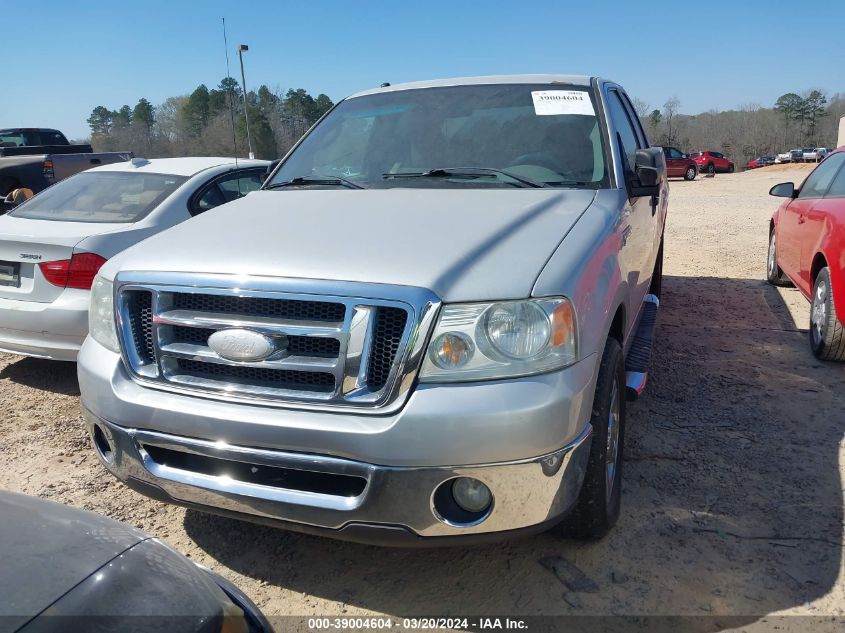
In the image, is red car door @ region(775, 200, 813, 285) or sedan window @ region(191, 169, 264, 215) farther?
red car door @ region(775, 200, 813, 285)

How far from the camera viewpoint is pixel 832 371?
189 inches

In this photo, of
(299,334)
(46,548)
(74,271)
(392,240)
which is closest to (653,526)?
(392,240)

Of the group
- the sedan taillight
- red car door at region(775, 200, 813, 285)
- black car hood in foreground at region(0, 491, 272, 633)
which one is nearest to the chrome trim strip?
black car hood in foreground at region(0, 491, 272, 633)

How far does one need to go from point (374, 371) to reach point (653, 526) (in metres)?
1.55

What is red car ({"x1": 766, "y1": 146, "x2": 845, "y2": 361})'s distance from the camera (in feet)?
15.6

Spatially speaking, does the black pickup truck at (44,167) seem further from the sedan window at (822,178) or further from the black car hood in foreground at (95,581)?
the black car hood in foreground at (95,581)

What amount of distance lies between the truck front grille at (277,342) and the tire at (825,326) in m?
3.82

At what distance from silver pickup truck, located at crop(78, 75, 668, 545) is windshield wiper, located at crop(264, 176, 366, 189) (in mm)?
651

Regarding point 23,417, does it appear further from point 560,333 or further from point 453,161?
point 560,333

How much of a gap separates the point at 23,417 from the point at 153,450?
241cm

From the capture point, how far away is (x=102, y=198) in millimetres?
5328

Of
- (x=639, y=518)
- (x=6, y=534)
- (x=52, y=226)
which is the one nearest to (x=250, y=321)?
(x=6, y=534)

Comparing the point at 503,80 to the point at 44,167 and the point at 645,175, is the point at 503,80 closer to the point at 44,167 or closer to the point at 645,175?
the point at 645,175

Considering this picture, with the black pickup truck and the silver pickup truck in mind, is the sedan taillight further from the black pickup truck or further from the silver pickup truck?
the black pickup truck
